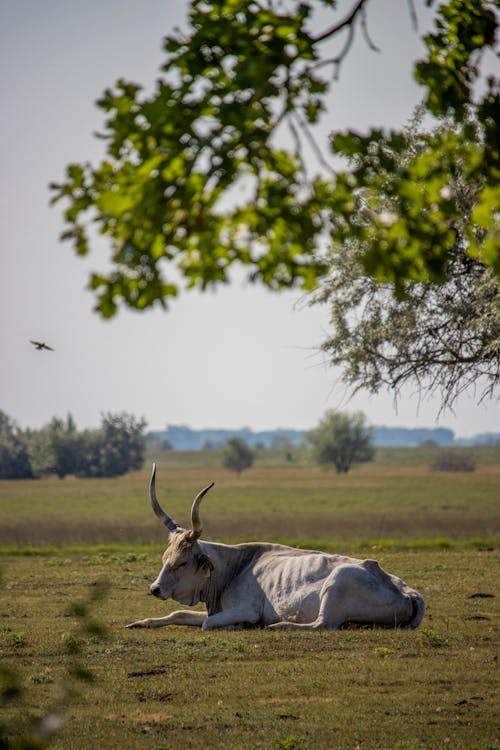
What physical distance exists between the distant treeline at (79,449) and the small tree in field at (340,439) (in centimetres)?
1816

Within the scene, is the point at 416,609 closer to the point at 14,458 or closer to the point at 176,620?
the point at 176,620

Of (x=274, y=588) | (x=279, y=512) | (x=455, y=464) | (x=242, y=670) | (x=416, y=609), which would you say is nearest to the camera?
(x=242, y=670)

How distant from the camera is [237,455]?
11712cm

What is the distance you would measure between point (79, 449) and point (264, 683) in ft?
313

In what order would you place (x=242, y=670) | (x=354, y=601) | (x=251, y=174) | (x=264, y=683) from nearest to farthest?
(x=251, y=174) < (x=264, y=683) < (x=242, y=670) < (x=354, y=601)

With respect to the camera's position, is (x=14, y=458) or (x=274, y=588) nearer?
(x=274, y=588)

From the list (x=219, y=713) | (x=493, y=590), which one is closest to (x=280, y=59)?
(x=219, y=713)

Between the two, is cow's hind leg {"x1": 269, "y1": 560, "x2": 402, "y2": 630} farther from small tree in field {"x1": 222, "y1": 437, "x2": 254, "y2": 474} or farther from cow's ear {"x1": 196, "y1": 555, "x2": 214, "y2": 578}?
small tree in field {"x1": 222, "y1": 437, "x2": 254, "y2": 474}

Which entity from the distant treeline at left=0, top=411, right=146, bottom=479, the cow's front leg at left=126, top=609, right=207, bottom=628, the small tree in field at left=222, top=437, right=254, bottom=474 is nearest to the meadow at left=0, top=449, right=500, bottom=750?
the cow's front leg at left=126, top=609, right=207, bottom=628

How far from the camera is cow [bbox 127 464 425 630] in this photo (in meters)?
12.7

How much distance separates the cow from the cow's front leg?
0.01 m

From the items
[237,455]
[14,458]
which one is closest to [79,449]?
[14,458]

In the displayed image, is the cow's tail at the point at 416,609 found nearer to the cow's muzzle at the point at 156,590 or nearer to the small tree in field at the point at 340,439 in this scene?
the cow's muzzle at the point at 156,590

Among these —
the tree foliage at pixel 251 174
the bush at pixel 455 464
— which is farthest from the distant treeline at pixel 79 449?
the tree foliage at pixel 251 174
